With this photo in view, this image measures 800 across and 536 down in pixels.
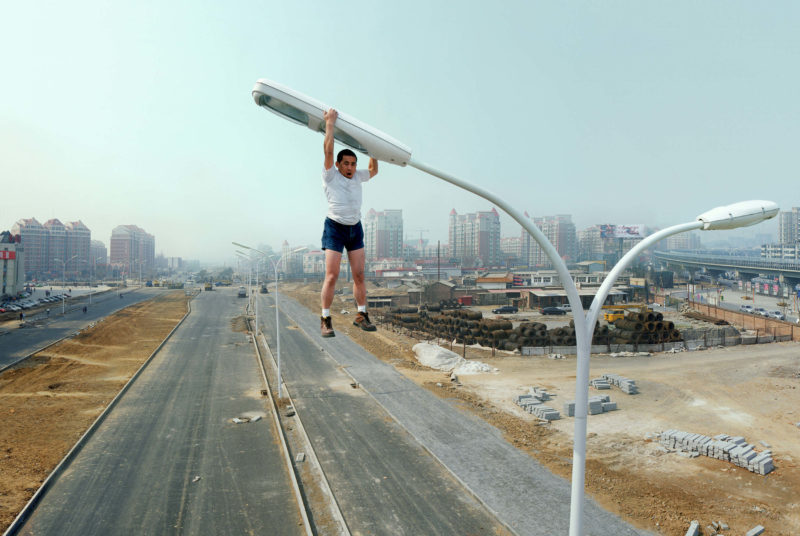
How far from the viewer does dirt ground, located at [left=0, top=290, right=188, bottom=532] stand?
854 inches

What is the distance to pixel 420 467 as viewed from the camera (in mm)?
22172

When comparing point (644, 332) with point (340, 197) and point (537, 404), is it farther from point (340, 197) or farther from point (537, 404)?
point (340, 197)

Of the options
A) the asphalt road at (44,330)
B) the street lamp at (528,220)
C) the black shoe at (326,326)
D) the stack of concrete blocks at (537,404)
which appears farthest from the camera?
the asphalt road at (44,330)

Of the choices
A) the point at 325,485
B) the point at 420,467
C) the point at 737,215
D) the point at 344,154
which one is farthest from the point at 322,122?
the point at 420,467

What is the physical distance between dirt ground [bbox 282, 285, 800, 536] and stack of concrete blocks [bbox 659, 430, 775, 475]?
1.41ft

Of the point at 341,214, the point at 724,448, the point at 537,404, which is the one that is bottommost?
the point at 724,448

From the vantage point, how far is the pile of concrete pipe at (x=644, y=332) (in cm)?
5275

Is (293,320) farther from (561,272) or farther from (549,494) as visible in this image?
(561,272)

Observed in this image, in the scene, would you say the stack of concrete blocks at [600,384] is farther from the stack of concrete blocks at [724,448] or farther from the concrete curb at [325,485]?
the concrete curb at [325,485]

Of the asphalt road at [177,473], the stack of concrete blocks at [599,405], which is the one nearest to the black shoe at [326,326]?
the asphalt road at [177,473]

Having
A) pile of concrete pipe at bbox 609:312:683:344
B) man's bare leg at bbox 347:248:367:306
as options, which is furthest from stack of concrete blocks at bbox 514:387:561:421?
man's bare leg at bbox 347:248:367:306

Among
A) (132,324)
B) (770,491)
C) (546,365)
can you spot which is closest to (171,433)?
(770,491)

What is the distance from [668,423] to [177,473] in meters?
31.3

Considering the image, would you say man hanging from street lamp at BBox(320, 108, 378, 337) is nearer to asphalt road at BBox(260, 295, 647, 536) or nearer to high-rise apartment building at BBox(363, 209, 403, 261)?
high-rise apartment building at BBox(363, 209, 403, 261)
